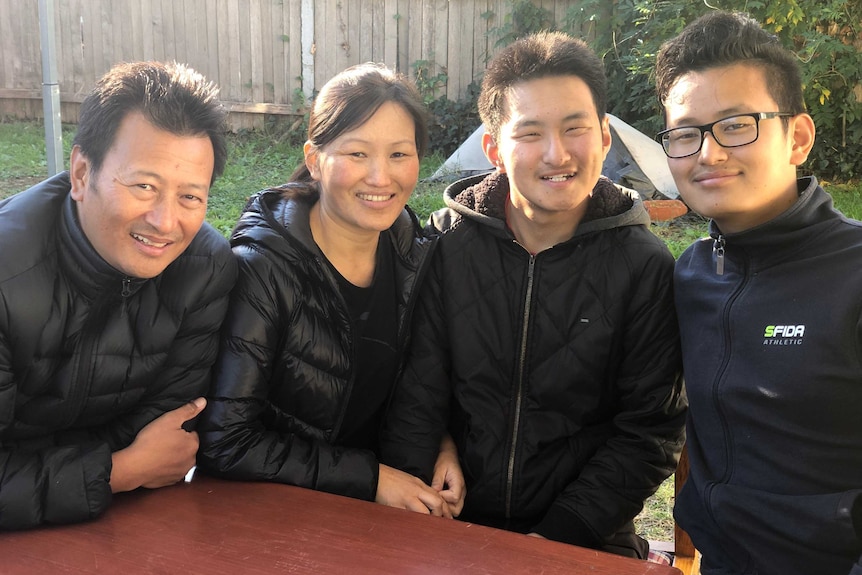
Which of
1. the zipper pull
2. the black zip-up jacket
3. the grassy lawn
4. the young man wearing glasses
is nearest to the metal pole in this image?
the grassy lawn

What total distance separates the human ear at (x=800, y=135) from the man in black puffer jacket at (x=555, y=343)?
0.42 meters

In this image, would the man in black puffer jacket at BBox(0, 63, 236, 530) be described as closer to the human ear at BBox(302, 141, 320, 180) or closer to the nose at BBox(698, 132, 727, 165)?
the human ear at BBox(302, 141, 320, 180)

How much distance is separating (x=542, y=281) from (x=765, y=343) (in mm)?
621

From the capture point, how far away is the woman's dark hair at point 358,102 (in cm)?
220

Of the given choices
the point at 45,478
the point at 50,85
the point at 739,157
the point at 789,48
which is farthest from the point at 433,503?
the point at 789,48

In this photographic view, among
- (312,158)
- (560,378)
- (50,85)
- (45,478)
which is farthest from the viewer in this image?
(50,85)

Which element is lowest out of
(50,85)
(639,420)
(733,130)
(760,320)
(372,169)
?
(639,420)

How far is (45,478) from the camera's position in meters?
1.59

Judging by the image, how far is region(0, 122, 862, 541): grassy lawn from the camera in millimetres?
6168

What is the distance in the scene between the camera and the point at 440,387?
2363mm

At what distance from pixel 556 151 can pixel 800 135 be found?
61 centimetres

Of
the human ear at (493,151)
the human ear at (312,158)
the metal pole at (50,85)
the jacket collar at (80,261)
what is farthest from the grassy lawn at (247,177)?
the jacket collar at (80,261)

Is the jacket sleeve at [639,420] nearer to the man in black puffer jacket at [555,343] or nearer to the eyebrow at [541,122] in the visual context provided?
the man in black puffer jacket at [555,343]

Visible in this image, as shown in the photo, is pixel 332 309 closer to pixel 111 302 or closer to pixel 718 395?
pixel 111 302
